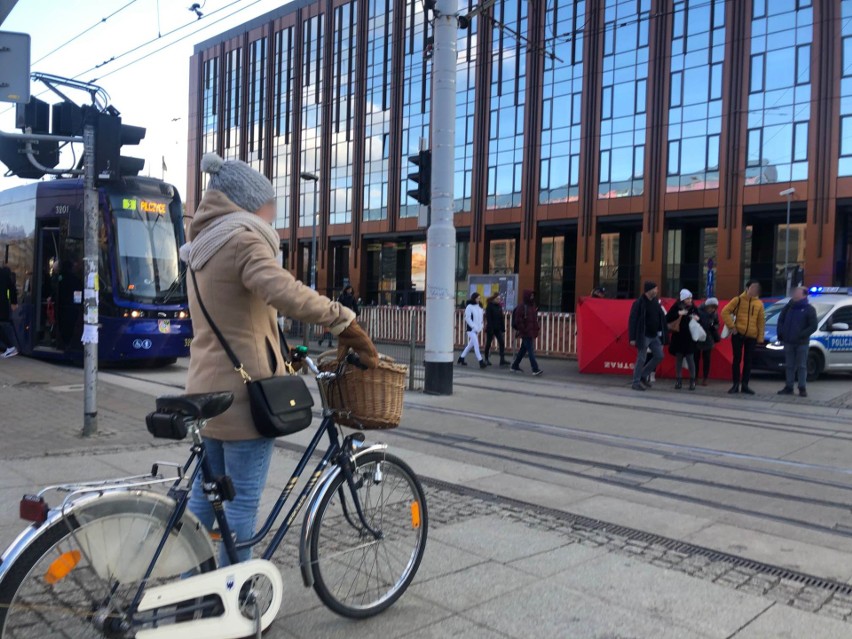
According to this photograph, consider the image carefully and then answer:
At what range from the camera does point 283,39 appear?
186 ft

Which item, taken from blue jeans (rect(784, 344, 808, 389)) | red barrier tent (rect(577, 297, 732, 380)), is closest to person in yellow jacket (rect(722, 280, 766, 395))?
blue jeans (rect(784, 344, 808, 389))

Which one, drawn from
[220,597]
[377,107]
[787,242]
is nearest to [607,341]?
[220,597]

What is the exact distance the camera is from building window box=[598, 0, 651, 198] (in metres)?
39.3

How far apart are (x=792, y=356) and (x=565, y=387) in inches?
144

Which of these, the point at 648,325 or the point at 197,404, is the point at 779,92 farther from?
the point at 197,404

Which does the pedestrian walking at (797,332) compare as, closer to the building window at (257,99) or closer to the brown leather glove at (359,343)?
the brown leather glove at (359,343)

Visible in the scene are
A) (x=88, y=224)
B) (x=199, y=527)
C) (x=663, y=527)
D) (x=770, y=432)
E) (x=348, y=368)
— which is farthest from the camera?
(x=770, y=432)

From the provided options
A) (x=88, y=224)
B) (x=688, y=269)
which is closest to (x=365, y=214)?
(x=688, y=269)

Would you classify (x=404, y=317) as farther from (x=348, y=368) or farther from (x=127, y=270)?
(x=348, y=368)

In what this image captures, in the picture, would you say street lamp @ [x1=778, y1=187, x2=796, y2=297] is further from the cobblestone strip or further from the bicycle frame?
the bicycle frame

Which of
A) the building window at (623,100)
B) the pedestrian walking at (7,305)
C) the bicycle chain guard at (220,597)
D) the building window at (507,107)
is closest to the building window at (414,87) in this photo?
the building window at (507,107)

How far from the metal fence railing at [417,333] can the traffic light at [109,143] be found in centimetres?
→ 724

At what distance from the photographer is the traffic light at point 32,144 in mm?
7926

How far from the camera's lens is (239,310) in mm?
2975
